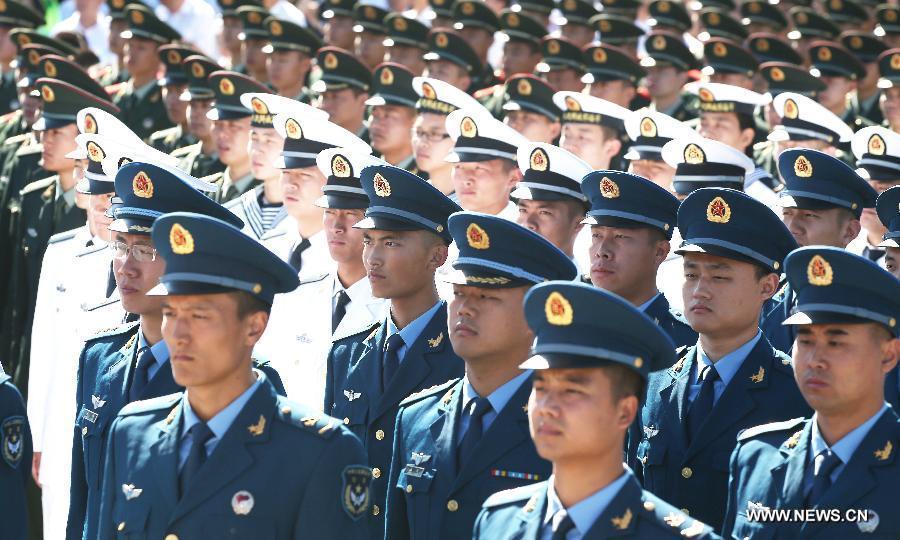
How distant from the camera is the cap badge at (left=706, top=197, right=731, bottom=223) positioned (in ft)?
20.4

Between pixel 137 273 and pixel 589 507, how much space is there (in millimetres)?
2591

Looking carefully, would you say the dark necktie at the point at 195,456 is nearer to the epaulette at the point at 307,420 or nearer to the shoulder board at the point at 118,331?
the epaulette at the point at 307,420

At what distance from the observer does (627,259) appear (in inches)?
277

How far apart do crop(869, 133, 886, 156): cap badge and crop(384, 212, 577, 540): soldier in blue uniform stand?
3.57 metres

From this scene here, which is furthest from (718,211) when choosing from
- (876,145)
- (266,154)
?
(266,154)

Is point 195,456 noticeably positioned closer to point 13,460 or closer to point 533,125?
point 13,460

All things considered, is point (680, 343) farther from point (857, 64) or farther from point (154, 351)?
point (857, 64)

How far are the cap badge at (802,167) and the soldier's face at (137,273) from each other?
310 centimetres

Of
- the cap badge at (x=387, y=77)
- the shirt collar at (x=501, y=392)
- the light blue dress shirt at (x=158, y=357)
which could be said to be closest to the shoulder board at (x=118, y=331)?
the light blue dress shirt at (x=158, y=357)

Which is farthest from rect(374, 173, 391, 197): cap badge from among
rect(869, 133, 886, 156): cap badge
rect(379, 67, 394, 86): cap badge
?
rect(379, 67, 394, 86): cap badge

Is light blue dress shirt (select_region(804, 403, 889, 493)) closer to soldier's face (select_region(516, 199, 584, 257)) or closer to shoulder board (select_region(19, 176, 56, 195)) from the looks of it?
soldier's face (select_region(516, 199, 584, 257))

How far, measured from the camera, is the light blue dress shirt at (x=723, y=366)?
605cm

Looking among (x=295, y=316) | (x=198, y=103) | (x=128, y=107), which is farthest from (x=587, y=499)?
(x=128, y=107)

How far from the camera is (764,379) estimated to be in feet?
19.7
